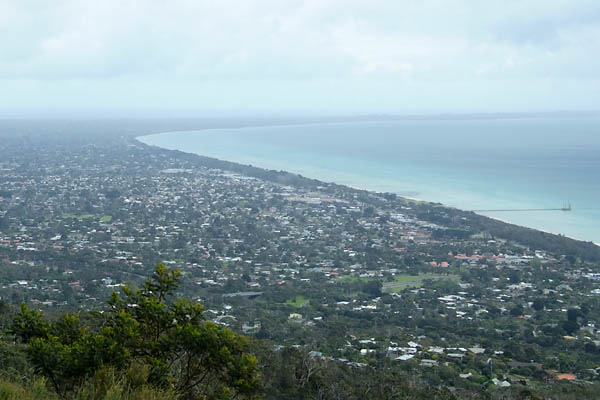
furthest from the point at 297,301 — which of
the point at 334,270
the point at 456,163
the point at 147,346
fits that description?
the point at 456,163

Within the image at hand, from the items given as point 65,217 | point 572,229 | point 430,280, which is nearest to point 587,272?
point 430,280

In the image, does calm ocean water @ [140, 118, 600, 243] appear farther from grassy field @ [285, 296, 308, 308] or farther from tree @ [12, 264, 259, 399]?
tree @ [12, 264, 259, 399]

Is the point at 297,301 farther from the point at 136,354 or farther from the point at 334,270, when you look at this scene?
the point at 136,354

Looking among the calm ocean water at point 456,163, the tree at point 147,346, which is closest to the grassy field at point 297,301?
the tree at point 147,346

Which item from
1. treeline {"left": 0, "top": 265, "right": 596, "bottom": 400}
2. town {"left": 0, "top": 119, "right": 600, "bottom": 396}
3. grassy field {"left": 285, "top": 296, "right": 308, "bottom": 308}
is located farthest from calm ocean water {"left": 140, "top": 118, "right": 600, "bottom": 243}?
treeline {"left": 0, "top": 265, "right": 596, "bottom": 400}

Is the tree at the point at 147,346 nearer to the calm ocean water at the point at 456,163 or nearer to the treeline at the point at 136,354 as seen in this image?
the treeline at the point at 136,354

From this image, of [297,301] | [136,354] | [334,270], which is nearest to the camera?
[136,354]
